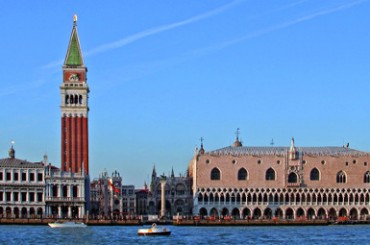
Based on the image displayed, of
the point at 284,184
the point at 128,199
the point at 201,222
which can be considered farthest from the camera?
the point at 128,199

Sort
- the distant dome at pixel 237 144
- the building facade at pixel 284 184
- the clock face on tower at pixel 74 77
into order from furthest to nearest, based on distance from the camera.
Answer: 1. the distant dome at pixel 237 144
2. the clock face on tower at pixel 74 77
3. the building facade at pixel 284 184

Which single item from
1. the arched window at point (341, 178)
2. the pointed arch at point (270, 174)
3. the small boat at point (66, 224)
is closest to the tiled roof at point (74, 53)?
the pointed arch at point (270, 174)

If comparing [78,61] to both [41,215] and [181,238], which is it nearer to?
[41,215]

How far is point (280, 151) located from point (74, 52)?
111 feet

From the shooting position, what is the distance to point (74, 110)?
14550 centimetres

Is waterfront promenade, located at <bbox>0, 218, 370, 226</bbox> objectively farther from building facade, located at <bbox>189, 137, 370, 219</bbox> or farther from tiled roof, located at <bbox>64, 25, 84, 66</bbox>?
tiled roof, located at <bbox>64, 25, 84, 66</bbox>

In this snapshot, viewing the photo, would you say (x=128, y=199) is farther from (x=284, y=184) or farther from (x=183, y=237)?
(x=183, y=237)

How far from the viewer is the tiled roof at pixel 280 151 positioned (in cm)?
14664

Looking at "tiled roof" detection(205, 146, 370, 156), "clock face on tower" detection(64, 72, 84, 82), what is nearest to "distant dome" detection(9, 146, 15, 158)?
"clock face on tower" detection(64, 72, 84, 82)

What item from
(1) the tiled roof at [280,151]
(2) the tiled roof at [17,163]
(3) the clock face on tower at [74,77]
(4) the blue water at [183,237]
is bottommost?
(4) the blue water at [183,237]

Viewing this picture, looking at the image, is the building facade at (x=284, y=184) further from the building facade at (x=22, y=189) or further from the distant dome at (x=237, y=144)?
the building facade at (x=22, y=189)

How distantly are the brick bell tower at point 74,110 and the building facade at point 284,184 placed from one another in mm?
16961

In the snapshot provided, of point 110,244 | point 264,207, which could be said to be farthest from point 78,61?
point 110,244

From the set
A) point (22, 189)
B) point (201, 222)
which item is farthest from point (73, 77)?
point (201, 222)
